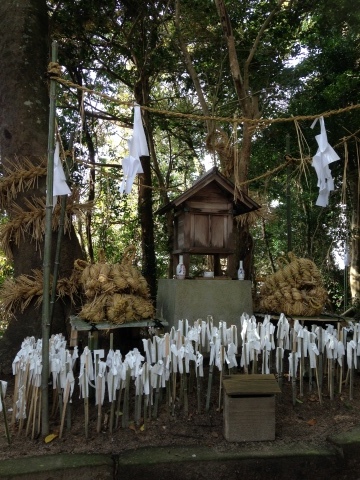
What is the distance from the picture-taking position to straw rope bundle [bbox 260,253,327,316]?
4.72 m

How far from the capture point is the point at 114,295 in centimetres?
398

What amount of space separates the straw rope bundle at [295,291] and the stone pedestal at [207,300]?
322mm

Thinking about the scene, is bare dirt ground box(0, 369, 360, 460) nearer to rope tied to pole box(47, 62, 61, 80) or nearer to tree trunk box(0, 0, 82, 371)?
tree trunk box(0, 0, 82, 371)

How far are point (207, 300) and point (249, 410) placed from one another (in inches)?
72.9

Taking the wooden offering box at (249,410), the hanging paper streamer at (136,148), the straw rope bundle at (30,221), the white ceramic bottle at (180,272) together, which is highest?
the hanging paper streamer at (136,148)

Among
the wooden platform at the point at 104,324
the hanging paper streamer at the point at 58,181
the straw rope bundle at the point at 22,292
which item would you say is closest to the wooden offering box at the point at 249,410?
the wooden platform at the point at 104,324

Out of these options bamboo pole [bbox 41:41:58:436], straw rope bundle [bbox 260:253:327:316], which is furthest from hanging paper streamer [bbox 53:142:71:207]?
straw rope bundle [bbox 260:253:327:316]

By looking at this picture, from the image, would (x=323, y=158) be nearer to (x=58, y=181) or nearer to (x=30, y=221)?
(x=58, y=181)

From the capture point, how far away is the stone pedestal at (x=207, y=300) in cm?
464

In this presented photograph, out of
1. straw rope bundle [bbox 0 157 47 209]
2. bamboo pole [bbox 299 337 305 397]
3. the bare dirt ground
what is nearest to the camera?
the bare dirt ground

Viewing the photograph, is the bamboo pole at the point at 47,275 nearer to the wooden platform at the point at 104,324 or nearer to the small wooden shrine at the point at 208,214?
the wooden platform at the point at 104,324

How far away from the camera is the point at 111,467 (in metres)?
2.62

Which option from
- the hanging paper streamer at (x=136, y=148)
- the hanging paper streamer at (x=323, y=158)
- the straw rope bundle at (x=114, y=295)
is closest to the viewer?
the hanging paper streamer at (x=136, y=148)

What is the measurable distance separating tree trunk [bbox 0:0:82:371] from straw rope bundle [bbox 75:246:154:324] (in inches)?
28.5
